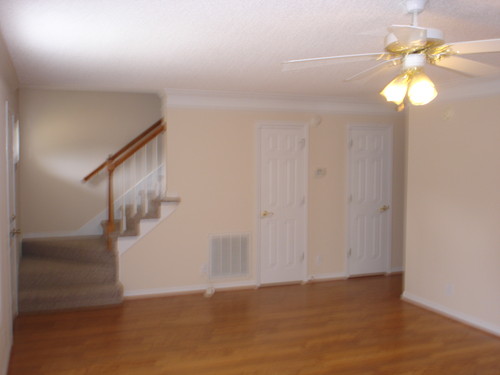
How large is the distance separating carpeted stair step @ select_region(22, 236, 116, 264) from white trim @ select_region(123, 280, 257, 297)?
0.45 meters

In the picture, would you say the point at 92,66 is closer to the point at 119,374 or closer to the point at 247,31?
the point at 247,31

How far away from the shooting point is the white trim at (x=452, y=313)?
4.29 m

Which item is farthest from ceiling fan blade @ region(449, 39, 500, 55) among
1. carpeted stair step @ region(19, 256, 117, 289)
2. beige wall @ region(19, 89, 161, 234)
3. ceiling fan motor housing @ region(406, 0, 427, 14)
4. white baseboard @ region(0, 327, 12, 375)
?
beige wall @ region(19, 89, 161, 234)

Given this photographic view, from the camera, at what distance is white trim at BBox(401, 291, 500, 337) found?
4.29 meters

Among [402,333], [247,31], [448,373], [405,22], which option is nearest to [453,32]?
[405,22]

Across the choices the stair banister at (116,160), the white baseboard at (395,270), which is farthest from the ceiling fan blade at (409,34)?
the white baseboard at (395,270)

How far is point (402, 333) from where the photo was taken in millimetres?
4246

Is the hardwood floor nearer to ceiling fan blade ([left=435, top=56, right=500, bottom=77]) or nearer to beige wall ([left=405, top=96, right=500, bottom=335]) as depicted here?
beige wall ([left=405, top=96, right=500, bottom=335])

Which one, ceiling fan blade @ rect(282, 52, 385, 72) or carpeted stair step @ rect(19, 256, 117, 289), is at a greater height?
ceiling fan blade @ rect(282, 52, 385, 72)

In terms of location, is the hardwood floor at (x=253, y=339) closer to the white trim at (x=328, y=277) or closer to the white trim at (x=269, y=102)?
the white trim at (x=328, y=277)

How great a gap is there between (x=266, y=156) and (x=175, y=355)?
2.74 meters

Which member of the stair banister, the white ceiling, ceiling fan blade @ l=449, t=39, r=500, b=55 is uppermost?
the white ceiling

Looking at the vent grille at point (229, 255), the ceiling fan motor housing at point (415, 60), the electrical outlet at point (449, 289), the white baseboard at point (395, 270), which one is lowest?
the white baseboard at point (395, 270)

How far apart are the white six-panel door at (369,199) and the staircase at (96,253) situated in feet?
7.94
